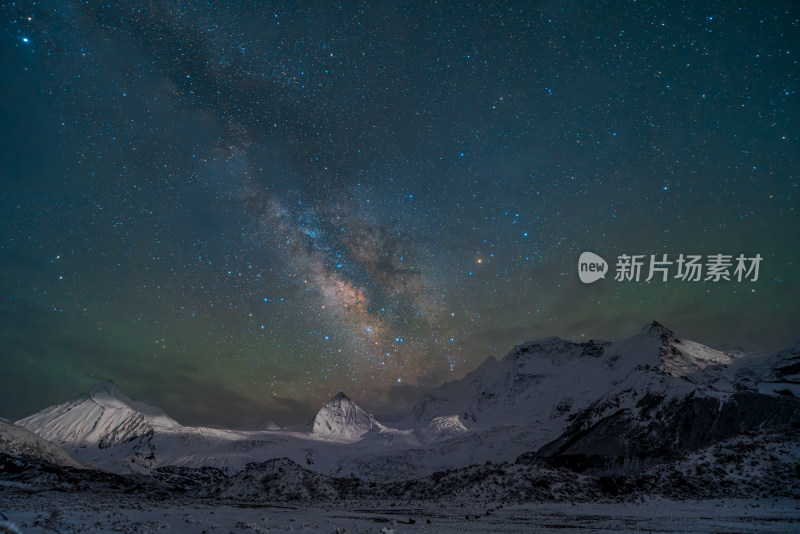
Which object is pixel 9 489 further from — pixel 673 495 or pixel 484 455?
pixel 484 455

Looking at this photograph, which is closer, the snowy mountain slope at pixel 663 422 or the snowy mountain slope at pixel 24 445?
the snowy mountain slope at pixel 663 422

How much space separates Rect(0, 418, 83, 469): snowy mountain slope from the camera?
10669cm

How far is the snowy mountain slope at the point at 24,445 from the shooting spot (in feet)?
350

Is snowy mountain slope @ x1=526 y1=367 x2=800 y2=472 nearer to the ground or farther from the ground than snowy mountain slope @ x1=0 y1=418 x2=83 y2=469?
farther from the ground

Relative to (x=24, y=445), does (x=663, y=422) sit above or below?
above

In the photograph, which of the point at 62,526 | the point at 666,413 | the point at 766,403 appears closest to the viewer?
the point at 62,526

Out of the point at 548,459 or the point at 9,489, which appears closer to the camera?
the point at 9,489

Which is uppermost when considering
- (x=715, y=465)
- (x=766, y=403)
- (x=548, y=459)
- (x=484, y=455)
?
(x=766, y=403)

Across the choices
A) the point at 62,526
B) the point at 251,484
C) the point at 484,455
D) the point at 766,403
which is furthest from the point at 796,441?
the point at 484,455

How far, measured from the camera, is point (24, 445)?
111000mm

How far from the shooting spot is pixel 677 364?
186 m

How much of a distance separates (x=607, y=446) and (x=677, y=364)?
336ft

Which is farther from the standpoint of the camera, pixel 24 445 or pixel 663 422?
pixel 24 445

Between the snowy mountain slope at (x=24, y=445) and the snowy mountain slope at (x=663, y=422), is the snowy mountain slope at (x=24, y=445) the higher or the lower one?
the lower one
